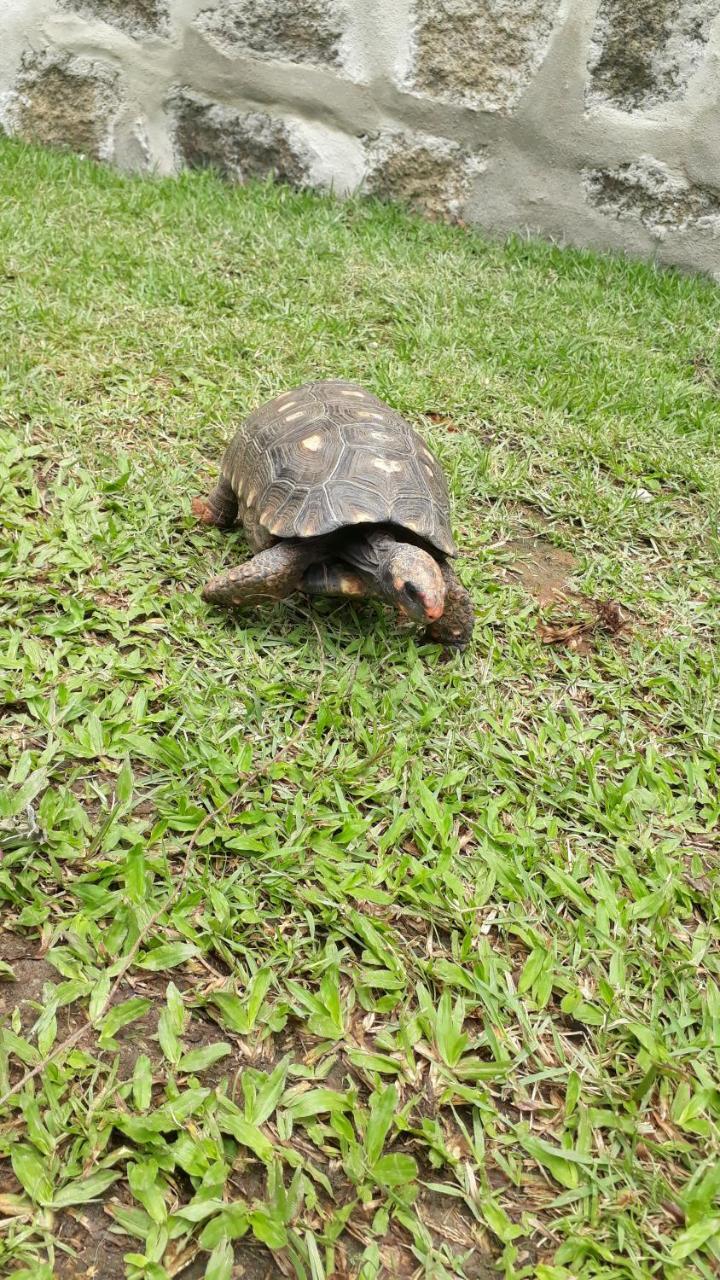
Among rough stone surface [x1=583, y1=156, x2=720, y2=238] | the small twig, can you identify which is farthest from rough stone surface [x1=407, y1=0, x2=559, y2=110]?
the small twig

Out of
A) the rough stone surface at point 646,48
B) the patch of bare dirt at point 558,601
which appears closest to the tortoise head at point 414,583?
the patch of bare dirt at point 558,601

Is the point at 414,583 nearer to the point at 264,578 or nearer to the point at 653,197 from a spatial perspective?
the point at 264,578

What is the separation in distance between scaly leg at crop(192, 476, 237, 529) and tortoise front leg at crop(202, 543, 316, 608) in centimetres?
41

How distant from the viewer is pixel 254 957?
1.73 meters

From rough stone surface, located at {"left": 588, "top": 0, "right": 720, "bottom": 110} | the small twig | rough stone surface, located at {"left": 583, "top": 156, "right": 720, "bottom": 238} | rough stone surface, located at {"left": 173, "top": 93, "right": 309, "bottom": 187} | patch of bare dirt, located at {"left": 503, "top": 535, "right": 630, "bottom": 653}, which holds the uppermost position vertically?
rough stone surface, located at {"left": 588, "top": 0, "right": 720, "bottom": 110}

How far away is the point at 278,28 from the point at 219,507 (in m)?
3.88

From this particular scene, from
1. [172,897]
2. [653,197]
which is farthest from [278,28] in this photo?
[172,897]

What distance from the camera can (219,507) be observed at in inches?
112

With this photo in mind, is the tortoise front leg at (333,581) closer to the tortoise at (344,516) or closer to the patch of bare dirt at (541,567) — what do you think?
the tortoise at (344,516)

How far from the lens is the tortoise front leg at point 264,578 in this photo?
239 cm

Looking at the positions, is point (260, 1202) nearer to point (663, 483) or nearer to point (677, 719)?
point (677, 719)

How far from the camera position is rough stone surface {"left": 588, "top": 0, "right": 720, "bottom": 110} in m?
4.60

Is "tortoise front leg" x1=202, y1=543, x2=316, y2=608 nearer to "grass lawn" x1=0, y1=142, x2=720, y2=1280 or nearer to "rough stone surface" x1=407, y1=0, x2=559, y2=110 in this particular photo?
"grass lawn" x1=0, y1=142, x2=720, y2=1280

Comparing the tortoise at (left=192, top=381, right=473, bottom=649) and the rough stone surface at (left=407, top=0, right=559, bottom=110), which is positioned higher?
the rough stone surface at (left=407, top=0, right=559, bottom=110)
